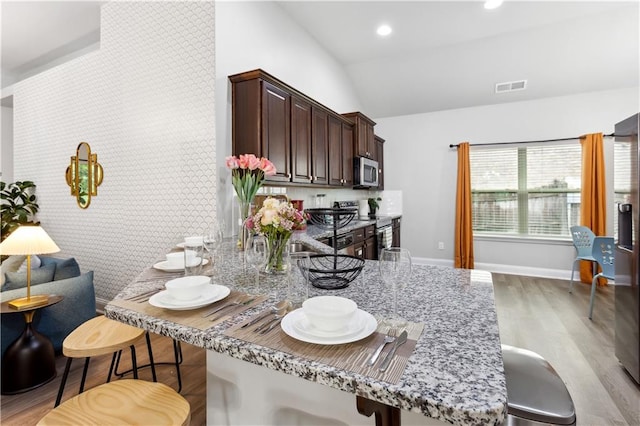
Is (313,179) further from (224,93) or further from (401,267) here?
(401,267)

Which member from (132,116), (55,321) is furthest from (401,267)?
(132,116)

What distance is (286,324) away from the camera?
2.53 feet

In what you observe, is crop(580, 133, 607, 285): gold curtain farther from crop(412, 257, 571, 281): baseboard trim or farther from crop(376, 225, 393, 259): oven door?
crop(376, 225, 393, 259): oven door

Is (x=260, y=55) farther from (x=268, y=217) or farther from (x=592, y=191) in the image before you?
(x=592, y=191)

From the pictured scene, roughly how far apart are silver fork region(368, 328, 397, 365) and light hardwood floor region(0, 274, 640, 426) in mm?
1570

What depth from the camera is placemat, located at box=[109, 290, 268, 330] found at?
847mm

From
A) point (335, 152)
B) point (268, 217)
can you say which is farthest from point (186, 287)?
point (335, 152)

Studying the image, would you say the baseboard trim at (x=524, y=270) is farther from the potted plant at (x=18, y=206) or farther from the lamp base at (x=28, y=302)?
the potted plant at (x=18, y=206)

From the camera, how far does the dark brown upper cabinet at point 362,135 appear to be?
4.29m

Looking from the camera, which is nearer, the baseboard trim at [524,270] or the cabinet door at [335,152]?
the cabinet door at [335,152]

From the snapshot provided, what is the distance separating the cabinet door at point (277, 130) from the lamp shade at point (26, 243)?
164 centimetres

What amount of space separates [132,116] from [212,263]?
8.12ft

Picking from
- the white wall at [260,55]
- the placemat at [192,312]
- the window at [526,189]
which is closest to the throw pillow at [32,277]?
the white wall at [260,55]

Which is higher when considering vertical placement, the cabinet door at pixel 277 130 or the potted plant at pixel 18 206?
the cabinet door at pixel 277 130
